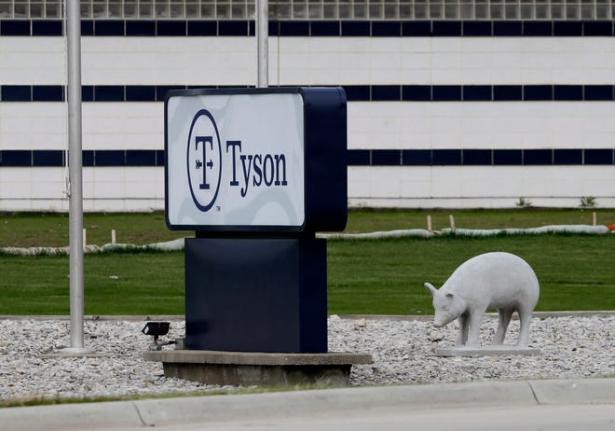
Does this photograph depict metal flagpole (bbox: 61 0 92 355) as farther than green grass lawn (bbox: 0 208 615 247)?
No

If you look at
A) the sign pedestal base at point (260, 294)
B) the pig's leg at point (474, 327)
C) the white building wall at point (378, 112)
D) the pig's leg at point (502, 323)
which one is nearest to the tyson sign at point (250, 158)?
the sign pedestal base at point (260, 294)

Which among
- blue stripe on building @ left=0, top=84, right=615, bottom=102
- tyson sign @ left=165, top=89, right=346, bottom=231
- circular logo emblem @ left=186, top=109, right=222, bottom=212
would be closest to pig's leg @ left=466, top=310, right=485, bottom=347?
tyson sign @ left=165, top=89, right=346, bottom=231

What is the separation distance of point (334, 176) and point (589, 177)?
48372 mm

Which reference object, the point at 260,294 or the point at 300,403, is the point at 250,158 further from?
the point at 300,403

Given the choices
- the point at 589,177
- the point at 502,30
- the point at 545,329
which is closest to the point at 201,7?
the point at 502,30

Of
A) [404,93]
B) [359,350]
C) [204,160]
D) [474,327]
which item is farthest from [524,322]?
[404,93]

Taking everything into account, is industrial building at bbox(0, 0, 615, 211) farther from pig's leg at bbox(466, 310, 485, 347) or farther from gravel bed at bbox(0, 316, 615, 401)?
pig's leg at bbox(466, 310, 485, 347)

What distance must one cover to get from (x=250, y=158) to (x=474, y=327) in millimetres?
3522

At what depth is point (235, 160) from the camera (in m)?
14.7

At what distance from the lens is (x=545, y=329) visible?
19.6m

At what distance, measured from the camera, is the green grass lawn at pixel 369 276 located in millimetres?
23203

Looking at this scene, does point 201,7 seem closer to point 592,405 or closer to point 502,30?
point 502,30

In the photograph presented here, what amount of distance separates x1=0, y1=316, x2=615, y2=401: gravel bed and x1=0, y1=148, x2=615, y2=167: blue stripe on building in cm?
4047

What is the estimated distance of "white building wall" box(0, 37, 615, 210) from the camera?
60062mm
